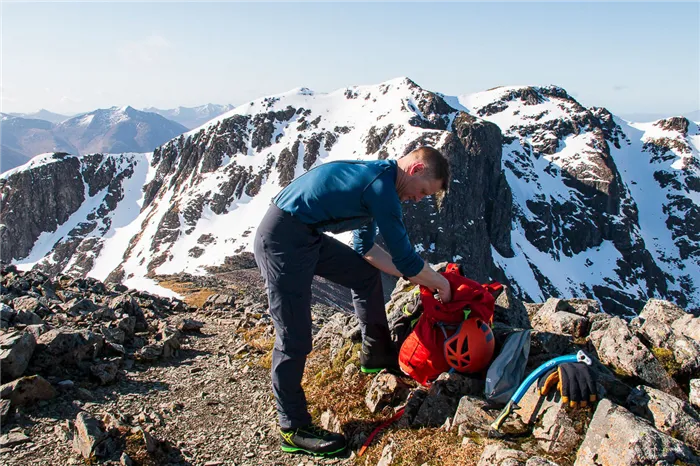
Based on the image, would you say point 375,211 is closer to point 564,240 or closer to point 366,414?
point 366,414

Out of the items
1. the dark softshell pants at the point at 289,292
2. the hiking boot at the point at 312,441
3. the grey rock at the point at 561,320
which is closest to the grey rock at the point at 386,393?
the hiking boot at the point at 312,441

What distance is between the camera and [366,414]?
679cm

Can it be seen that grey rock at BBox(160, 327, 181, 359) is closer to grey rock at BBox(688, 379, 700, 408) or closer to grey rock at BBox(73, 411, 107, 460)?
grey rock at BBox(73, 411, 107, 460)

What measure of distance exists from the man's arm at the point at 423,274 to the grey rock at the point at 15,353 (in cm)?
575

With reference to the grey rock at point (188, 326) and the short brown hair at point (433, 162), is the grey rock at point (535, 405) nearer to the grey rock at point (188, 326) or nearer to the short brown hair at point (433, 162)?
the short brown hair at point (433, 162)

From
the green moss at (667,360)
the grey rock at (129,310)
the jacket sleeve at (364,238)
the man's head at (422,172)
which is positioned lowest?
the grey rock at (129,310)

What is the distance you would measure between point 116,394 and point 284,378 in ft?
11.7

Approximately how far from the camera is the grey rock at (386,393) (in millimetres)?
6828

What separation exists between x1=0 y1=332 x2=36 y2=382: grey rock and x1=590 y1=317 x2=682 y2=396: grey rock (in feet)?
29.3

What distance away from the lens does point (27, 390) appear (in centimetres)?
697

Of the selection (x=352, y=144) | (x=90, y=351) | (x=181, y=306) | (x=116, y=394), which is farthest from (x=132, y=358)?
(x=352, y=144)

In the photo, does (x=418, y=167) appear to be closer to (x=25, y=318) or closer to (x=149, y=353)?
(x=149, y=353)

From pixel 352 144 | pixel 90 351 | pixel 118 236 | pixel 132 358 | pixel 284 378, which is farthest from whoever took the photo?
pixel 118 236

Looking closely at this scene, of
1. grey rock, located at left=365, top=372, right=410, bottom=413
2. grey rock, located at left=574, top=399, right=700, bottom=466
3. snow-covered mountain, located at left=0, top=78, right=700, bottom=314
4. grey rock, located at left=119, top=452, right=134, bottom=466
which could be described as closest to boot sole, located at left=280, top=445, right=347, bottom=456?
grey rock, located at left=365, top=372, right=410, bottom=413
